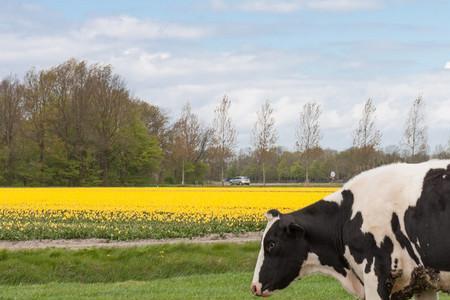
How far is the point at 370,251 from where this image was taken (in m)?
6.93

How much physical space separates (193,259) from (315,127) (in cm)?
6444

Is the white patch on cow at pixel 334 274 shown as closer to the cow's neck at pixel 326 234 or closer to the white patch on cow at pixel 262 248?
the cow's neck at pixel 326 234

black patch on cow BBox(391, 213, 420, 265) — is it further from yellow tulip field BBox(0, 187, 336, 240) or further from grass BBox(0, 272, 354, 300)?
yellow tulip field BBox(0, 187, 336, 240)

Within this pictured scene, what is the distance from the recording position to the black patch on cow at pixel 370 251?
6.81 m

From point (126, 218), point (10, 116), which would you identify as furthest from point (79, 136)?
point (126, 218)

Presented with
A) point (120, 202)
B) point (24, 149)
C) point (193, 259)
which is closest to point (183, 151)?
point (24, 149)

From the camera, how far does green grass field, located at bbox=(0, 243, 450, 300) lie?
12977 mm

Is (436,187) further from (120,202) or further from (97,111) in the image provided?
(97,111)

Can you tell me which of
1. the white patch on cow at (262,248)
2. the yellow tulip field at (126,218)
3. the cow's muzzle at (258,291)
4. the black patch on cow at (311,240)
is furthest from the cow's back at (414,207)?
the yellow tulip field at (126,218)

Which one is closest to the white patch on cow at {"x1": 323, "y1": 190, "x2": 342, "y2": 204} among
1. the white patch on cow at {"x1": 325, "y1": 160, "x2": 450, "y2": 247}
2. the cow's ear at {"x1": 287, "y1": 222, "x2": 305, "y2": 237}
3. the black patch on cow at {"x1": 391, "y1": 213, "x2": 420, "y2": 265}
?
the white patch on cow at {"x1": 325, "y1": 160, "x2": 450, "y2": 247}

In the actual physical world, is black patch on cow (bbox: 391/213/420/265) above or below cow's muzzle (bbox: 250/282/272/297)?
above

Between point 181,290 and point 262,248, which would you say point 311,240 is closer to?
point 262,248

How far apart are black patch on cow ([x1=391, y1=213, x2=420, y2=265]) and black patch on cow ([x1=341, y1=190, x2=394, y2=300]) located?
0.10m

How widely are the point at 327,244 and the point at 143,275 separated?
33.6 feet
